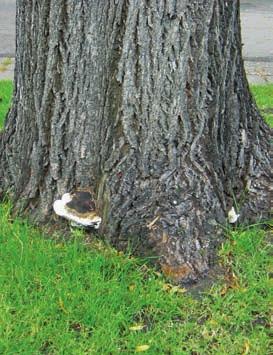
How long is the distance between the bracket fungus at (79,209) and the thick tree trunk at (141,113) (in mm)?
48

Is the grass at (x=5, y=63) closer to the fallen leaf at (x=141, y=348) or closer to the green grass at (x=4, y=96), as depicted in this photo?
the green grass at (x=4, y=96)

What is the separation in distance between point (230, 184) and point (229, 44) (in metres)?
0.68

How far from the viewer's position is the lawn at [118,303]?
2582 millimetres

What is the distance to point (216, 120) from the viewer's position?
315cm

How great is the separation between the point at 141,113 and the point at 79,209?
1.78ft

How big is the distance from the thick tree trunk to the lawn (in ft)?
0.45

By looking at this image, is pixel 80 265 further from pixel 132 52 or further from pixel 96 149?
pixel 132 52

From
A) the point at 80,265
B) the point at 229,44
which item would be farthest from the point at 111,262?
the point at 229,44

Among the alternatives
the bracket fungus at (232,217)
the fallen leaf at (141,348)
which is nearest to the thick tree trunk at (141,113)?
the bracket fungus at (232,217)

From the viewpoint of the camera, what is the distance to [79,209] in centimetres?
313

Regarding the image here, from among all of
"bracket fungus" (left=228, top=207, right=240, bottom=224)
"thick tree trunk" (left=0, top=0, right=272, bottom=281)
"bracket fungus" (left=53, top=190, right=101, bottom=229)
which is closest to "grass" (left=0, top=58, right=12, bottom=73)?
"thick tree trunk" (left=0, top=0, right=272, bottom=281)

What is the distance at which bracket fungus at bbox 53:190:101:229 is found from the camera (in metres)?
3.11

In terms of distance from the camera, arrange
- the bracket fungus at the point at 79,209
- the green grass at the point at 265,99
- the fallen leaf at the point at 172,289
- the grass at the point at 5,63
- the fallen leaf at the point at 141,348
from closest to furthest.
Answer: the fallen leaf at the point at 141,348 < the fallen leaf at the point at 172,289 < the bracket fungus at the point at 79,209 < the green grass at the point at 265,99 < the grass at the point at 5,63

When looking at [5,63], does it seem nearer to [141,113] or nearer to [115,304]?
[141,113]
